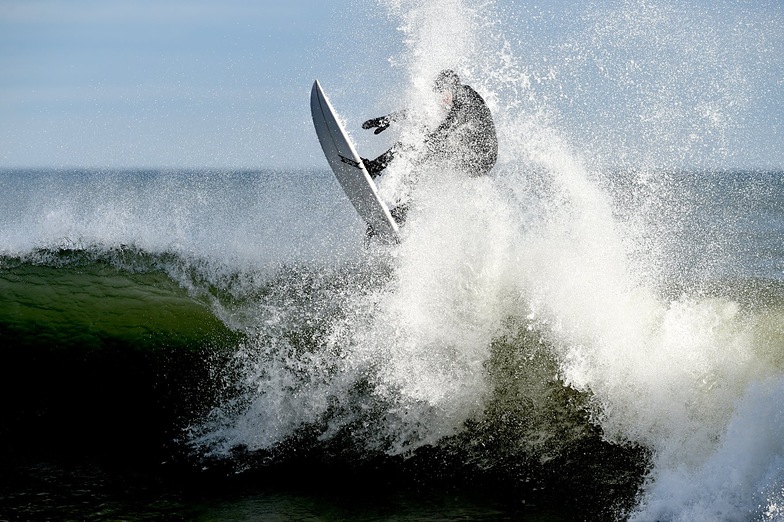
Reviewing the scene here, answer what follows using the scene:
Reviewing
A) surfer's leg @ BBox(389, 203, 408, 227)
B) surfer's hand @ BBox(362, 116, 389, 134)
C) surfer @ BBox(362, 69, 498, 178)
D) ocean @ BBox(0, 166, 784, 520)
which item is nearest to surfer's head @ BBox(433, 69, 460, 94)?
surfer @ BBox(362, 69, 498, 178)

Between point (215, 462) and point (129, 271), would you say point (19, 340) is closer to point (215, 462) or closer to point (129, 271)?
point (129, 271)

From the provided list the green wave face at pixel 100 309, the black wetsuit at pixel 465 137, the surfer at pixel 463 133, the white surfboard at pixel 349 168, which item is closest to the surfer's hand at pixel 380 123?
the surfer at pixel 463 133

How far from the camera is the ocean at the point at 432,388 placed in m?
4.54

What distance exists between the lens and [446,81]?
680cm

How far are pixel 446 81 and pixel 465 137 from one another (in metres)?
0.57

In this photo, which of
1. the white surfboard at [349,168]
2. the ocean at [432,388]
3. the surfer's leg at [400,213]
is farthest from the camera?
the white surfboard at [349,168]

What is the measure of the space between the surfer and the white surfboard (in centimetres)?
39

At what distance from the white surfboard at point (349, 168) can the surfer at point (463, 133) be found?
0.39 m

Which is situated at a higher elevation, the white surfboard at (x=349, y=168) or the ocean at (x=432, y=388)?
the white surfboard at (x=349, y=168)

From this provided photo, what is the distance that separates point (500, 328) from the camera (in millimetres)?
6086

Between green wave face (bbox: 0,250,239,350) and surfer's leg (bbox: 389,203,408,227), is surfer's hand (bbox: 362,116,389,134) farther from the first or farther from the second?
green wave face (bbox: 0,250,239,350)

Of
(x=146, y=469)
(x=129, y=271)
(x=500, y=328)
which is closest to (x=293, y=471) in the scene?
(x=146, y=469)

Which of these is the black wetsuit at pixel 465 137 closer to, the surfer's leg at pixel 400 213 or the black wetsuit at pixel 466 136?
the black wetsuit at pixel 466 136

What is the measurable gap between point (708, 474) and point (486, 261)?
2.76 metres
